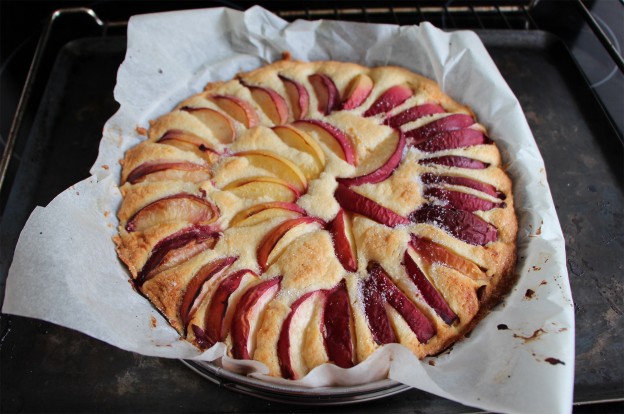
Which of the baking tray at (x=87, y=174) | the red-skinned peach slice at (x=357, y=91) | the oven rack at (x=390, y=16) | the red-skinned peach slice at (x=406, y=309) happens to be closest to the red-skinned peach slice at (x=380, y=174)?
the red-skinned peach slice at (x=357, y=91)

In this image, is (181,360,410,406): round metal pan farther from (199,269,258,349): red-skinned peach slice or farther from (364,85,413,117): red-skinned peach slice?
(364,85,413,117): red-skinned peach slice

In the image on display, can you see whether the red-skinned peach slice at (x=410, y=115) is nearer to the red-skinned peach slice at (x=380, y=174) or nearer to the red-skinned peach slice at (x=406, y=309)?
the red-skinned peach slice at (x=380, y=174)

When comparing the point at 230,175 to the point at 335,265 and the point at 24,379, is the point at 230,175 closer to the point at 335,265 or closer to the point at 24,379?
the point at 335,265

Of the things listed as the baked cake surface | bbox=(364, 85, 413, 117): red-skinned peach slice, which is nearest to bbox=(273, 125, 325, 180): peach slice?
the baked cake surface

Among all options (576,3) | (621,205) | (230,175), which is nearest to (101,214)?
(230,175)

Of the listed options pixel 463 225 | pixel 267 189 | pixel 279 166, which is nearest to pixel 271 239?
pixel 267 189
